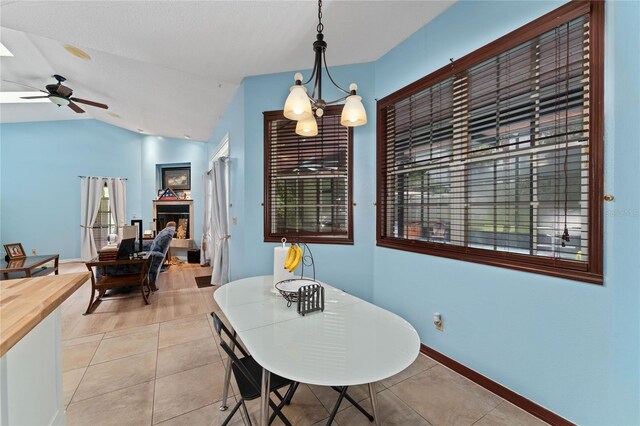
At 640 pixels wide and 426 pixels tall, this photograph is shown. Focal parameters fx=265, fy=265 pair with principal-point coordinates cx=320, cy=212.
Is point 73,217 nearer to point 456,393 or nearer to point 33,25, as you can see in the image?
point 33,25

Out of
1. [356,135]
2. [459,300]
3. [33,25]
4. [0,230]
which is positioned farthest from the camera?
[0,230]

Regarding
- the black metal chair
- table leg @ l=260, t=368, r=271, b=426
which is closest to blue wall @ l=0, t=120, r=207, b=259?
the black metal chair

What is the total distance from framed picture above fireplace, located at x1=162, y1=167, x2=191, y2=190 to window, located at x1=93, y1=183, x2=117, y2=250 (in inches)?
50.7

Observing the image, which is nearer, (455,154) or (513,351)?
(513,351)

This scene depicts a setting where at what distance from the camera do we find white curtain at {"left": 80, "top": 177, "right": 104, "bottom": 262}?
618 centimetres

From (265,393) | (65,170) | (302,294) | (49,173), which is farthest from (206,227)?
(265,393)

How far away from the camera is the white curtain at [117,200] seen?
21.3 ft

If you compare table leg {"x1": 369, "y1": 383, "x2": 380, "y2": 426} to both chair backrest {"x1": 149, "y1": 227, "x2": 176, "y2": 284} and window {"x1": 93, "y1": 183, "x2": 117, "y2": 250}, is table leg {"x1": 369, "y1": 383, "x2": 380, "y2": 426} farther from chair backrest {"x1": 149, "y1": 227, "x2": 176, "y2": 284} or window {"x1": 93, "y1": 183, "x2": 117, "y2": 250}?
window {"x1": 93, "y1": 183, "x2": 117, "y2": 250}

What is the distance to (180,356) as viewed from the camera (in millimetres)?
2297

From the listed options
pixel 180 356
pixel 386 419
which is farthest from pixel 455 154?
pixel 180 356

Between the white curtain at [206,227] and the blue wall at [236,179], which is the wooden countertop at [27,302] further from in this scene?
the white curtain at [206,227]

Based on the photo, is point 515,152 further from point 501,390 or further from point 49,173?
point 49,173

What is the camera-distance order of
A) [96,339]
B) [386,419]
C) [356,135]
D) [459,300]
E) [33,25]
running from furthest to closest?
[356,135], [96,339], [33,25], [459,300], [386,419]

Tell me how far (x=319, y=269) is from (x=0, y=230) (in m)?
7.40
